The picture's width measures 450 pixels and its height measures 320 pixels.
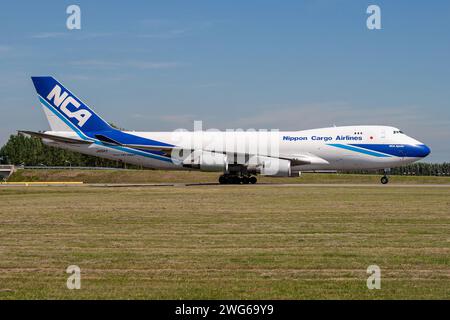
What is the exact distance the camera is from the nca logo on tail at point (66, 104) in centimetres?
5356

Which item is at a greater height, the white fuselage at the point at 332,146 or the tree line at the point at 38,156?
the tree line at the point at 38,156

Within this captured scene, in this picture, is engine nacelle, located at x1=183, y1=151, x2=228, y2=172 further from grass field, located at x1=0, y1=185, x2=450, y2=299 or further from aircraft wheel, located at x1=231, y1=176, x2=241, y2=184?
grass field, located at x1=0, y1=185, x2=450, y2=299

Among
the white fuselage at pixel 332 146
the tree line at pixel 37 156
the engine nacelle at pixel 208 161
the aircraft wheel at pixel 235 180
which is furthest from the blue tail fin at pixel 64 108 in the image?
the tree line at pixel 37 156

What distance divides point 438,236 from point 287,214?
7331 mm

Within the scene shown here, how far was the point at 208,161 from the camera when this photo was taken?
51.3 meters

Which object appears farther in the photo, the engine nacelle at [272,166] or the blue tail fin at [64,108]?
the blue tail fin at [64,108]

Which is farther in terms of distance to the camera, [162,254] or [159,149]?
[159,149]

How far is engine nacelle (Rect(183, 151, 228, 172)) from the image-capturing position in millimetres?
51250

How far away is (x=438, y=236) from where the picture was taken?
674 inches

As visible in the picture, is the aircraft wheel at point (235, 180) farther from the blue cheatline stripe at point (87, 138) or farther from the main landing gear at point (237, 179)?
the blue cheatline stripe at point (87, 138)

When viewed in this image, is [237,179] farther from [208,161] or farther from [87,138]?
[87,138]
